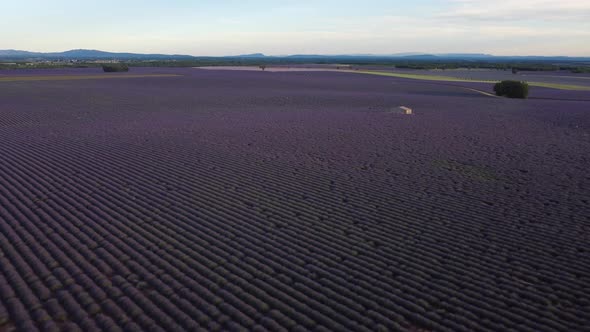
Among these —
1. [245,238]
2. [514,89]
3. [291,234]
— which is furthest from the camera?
[514,89]

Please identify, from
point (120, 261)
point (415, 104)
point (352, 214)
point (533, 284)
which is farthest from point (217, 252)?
point (415, 104)

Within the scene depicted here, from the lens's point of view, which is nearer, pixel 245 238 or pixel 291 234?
pixel 245 238

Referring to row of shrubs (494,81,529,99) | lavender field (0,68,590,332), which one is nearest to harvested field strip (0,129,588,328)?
lavender field (0,68,590,332)

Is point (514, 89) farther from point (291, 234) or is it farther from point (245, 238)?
point (245, 238)

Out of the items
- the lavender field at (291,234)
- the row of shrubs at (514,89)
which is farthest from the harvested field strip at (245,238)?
the row of shrubs at (514,89)

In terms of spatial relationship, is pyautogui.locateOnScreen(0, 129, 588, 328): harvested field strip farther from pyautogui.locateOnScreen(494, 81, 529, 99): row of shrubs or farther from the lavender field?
pyautogui.locateOnScreen(494, 81, 529, 99): row of shrubs

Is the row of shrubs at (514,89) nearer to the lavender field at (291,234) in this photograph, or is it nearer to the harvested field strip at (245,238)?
the lavender field at (291,234)

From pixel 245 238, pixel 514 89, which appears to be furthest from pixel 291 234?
pixel 514 89

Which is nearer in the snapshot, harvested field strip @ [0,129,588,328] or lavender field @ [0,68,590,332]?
lavender field @ [0,68,590,332]
